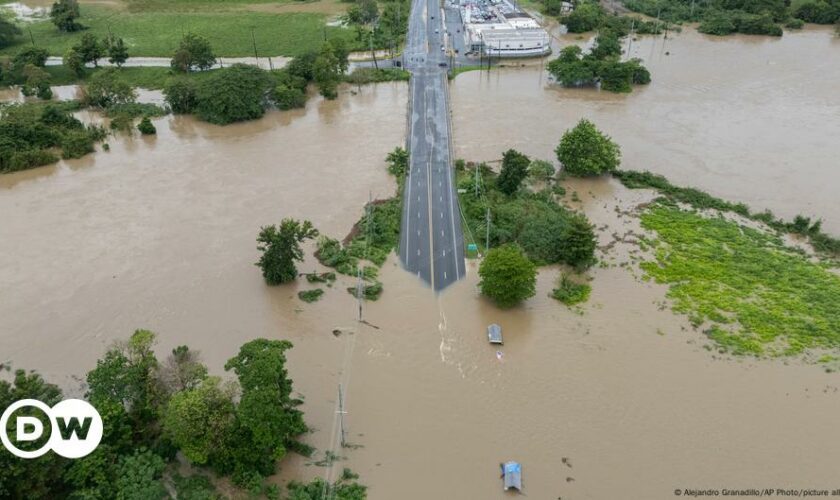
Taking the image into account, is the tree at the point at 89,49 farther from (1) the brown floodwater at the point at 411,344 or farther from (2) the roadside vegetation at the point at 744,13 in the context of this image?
(2) the roadside vegetation at the point at 744,13

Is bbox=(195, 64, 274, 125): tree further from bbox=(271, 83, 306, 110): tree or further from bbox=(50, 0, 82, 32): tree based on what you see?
bbox=(50, 0, 82, 32): tree

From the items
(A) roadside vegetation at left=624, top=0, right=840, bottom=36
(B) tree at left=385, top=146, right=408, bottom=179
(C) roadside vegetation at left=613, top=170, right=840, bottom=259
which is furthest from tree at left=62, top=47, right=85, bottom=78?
(A) roadside vegetation at left=624, top=0, right=840, bottom=36

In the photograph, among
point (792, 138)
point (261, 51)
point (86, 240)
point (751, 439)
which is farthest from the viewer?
point (261, 51)

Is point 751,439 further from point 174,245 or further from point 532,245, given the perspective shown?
point 174,245

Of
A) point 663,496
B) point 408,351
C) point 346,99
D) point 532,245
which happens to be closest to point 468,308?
point 408,351

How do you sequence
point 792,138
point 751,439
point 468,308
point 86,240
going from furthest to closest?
point 792,138 < point 86,240 < point 468,308 < point 751,439

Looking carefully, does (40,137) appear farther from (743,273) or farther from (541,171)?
(743,273)
